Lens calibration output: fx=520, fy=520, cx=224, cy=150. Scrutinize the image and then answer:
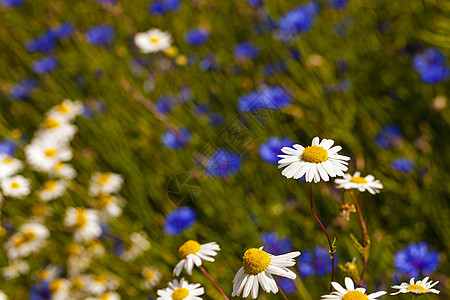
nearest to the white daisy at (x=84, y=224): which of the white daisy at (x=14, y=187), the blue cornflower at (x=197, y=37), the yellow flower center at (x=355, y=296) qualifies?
the white daisy at (x=14, y=187)

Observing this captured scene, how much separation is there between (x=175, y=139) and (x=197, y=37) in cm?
60

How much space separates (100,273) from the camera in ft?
5.66

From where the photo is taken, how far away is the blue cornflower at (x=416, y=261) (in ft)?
4.20

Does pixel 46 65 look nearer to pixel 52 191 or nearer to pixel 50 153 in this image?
pixel 50 153

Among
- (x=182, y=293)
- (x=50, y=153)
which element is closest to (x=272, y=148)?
(x=50, y=153)

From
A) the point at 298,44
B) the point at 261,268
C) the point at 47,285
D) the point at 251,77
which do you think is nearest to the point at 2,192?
the point at 47,285

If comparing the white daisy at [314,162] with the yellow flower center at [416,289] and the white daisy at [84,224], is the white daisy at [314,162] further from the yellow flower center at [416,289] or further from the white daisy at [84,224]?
the white daisy at [84,224]

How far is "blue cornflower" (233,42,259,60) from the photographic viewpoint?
7.50 ft

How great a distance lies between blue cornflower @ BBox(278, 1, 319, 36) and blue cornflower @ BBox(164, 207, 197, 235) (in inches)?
37.3

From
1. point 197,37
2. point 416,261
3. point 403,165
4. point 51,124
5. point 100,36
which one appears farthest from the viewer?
point 100,36

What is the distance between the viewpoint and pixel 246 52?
7.52 feet

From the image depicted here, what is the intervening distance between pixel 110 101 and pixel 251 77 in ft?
2.16

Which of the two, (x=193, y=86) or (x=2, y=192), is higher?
(x=193, y=86)

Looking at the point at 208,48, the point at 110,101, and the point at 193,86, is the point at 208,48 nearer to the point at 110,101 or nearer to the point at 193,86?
the point at 193,86
